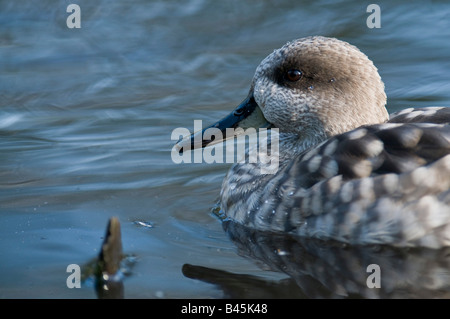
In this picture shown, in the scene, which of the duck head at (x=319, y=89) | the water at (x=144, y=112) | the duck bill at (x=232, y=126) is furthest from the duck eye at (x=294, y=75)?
the water at (x=144, y=112)

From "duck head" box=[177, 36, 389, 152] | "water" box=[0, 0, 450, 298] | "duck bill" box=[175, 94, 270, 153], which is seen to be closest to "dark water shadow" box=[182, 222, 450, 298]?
"water" box=[0, 0, 450, 298]

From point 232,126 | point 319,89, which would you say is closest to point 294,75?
point 319,89

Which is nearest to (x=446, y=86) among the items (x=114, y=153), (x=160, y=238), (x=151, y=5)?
(x=114, y=153)

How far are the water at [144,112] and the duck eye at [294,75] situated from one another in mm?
1111

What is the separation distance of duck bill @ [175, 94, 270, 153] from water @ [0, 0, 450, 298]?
14.8 inches

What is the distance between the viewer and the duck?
4980 mm

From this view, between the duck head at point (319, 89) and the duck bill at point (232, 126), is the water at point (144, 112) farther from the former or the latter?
the duck head at point (319, 89)

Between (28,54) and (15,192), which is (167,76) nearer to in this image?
(28,54)

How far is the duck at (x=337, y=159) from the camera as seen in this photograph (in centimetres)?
498

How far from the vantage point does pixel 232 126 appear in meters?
6.27

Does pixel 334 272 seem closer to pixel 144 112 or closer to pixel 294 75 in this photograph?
pixel 294 75

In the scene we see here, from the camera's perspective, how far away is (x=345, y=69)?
5.74 meters

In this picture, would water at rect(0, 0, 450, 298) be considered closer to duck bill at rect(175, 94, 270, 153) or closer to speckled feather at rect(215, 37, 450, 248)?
speckled feather at rect(215, 37, 450, 248)
